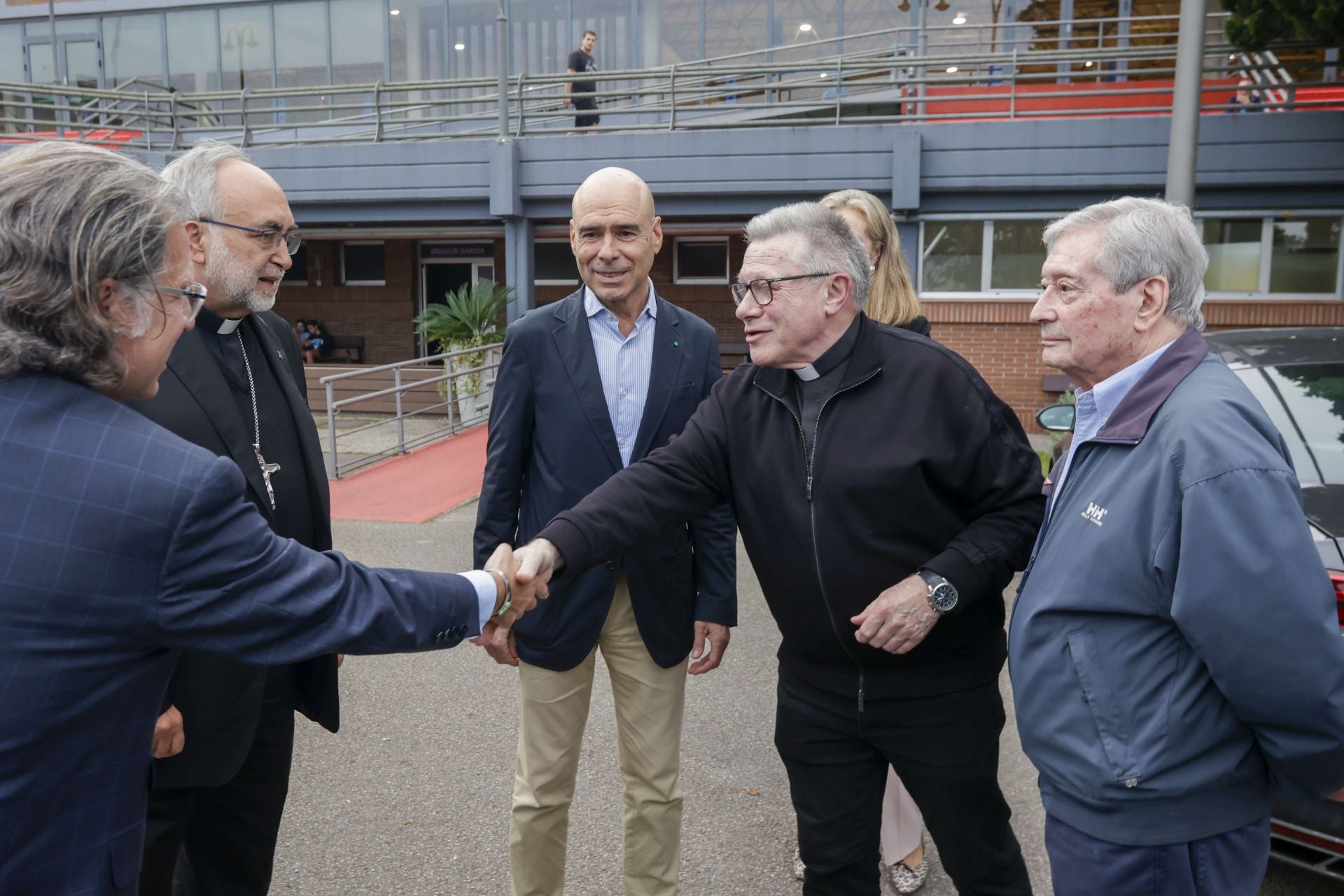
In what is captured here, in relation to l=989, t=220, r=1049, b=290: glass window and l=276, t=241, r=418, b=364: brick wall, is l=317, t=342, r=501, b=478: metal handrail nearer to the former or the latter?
l=276, t=241, r=418, b=364: brick wall

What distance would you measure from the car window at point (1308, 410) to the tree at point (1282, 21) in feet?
19.8

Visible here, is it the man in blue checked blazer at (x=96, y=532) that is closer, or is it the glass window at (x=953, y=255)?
the man in blue checked blazer at (x=96, y=532)

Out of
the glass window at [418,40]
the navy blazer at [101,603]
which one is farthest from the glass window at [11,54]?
the navy blazer at [101,603]

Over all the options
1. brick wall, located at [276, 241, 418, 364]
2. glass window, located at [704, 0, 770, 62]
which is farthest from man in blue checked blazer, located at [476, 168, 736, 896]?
brick wall, located at [276, 241, 418, 364]

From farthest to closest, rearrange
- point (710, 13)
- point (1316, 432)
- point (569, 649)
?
1. point (710, 13)
2. point (1316, 432)
3. point (569, 649)

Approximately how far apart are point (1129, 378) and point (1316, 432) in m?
2.01

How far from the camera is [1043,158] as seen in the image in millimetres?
13453

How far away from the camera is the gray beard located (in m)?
2.62

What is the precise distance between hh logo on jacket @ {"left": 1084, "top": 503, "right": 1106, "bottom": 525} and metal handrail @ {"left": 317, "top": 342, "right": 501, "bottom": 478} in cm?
908

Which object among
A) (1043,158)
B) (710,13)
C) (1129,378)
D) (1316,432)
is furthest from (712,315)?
(1129,378)

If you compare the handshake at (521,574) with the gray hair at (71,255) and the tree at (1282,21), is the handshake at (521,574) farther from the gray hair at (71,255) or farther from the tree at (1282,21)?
the tree at (1282,21)

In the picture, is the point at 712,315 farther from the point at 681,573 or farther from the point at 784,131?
the point at 681,573

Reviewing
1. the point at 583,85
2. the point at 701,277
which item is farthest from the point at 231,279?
the point at 701,277

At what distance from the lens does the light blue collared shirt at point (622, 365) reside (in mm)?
3203
